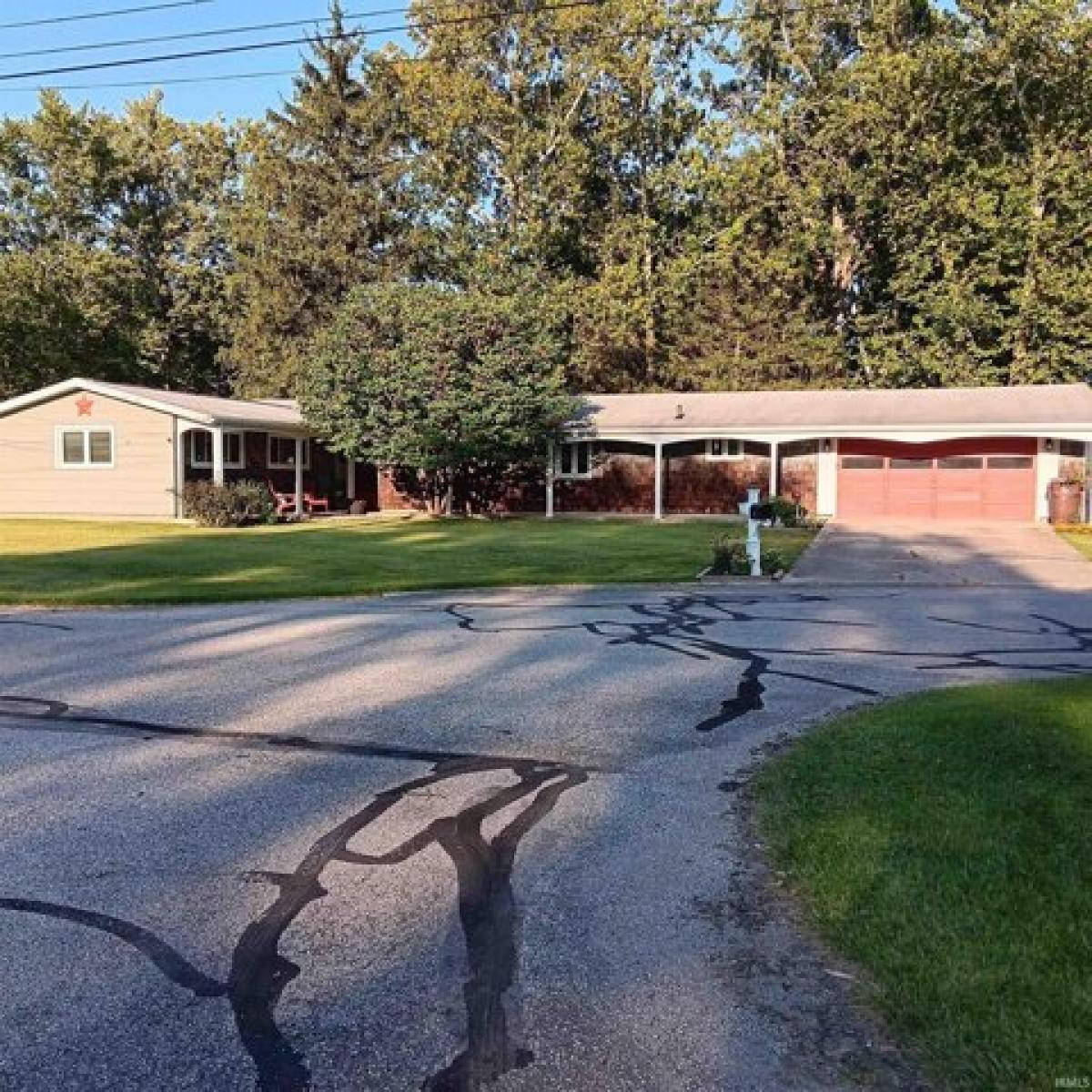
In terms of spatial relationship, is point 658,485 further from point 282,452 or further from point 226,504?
point 226,504

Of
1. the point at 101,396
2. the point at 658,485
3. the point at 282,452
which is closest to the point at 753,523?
the point at 658,485

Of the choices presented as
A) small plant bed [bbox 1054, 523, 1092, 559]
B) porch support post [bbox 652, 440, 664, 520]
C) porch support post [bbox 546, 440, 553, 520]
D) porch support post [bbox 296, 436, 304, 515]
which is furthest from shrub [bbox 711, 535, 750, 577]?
porch support post [bbox 296, 436, 304, 515]

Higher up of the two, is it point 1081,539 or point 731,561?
point 731,561

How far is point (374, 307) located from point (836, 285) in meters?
21.2

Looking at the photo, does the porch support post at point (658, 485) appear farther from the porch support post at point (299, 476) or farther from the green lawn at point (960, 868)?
the green lawn at point (960, 868)

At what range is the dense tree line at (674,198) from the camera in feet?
122

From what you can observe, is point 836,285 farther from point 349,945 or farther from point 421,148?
point 349,945

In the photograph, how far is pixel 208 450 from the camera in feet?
94.3

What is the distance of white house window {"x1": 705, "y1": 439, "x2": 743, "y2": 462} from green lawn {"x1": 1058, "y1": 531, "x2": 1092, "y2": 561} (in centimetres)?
944

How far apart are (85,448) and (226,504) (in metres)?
5.51

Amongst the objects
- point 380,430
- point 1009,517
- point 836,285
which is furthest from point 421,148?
point 1009,517

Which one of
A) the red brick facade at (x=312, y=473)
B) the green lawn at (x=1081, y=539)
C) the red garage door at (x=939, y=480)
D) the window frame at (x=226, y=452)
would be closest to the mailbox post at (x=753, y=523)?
the green lawn at (x=1081, y=539)

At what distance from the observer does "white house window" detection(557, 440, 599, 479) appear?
31.5 m

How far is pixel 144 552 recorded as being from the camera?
18.2m
